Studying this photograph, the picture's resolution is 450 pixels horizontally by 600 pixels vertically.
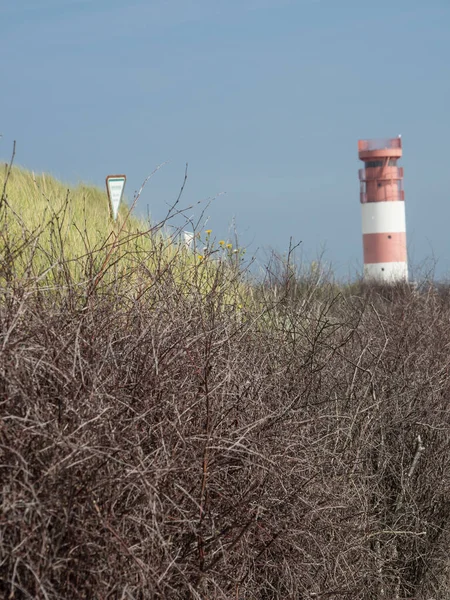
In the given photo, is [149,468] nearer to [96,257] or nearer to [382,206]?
[96,257]

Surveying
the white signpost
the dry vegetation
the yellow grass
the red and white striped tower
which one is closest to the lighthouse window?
the red and white striped tower

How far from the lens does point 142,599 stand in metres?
2.82

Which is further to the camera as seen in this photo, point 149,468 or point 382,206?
point 382,206

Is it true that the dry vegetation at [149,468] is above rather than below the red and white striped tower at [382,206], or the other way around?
below

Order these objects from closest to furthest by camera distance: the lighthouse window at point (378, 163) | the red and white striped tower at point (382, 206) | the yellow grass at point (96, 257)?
the yellow grass at point (96, 257) < the red and white striped tower at point (382, 206) < the lighthouse window at point (378, 163)

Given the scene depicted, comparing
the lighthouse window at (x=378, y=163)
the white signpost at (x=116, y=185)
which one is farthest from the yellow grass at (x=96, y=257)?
the lighthouse window at (x=378, y=163)

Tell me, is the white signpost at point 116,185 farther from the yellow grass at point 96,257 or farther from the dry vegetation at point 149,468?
the dry vegetation at point 149,468

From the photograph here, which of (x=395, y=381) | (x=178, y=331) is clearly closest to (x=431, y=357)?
(x=395, y=381)

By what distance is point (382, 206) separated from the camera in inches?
1599

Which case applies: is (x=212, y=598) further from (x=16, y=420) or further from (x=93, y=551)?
(x=16, y=420)

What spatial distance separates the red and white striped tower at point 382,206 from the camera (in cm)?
4000

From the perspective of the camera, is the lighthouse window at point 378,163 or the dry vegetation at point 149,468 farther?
the lighthouse window at point 378,163

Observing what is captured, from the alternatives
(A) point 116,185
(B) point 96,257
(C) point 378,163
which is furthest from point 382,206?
(B) point 96,257

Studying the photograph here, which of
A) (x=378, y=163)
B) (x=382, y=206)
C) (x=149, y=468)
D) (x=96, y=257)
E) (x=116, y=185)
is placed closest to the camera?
(x=149, y=468)
